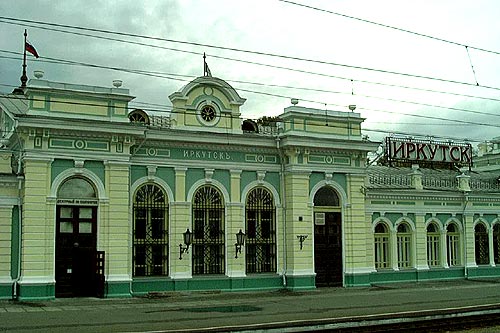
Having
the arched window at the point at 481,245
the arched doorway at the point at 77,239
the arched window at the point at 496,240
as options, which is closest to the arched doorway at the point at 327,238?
the arched window at the point at 481,245

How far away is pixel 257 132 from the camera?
26.2 meters

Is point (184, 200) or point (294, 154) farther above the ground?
point (294, 154)

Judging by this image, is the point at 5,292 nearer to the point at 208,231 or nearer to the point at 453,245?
the point at 208,231

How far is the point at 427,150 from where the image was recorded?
103 ft

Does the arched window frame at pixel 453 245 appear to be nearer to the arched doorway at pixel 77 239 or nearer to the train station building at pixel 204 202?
the train station building at pixel 204 202

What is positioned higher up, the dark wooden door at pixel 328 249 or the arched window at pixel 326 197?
the arched window at pixel 326 197

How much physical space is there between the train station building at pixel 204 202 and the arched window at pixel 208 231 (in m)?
0.05

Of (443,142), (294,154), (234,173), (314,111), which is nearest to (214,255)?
(234,173)

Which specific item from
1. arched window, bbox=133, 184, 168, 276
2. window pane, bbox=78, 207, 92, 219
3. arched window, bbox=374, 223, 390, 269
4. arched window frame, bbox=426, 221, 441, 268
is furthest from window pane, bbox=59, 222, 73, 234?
arched window frame, bbox=426, 221, 441, 268

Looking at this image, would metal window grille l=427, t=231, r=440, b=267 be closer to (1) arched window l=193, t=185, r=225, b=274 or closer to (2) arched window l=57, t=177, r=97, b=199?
(1) arched window l=193, t=185, r=225, b=274

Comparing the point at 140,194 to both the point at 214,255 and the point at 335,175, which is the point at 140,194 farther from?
the point at 335,175

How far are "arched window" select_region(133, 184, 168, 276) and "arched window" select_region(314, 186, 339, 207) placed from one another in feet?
20.3

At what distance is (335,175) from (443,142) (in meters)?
7.63

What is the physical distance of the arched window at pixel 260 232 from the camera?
25.7 metres
